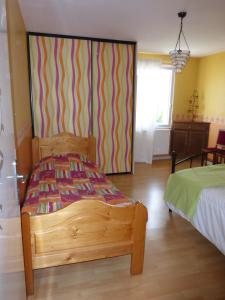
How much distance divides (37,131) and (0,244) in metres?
3.23

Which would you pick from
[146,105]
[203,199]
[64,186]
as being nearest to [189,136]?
[146,105]

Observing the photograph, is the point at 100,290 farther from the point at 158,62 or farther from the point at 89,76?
the point at 158,62

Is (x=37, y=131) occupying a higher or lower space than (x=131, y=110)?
lower

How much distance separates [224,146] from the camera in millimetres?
4668

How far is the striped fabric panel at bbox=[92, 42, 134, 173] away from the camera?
400 cm

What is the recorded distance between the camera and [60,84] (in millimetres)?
3838

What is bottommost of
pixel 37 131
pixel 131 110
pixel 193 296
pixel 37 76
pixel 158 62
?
pixel 193 296

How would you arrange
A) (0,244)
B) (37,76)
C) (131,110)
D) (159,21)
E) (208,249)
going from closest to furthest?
(0,244), (208,249), (159,21), (37,76), (131,110)

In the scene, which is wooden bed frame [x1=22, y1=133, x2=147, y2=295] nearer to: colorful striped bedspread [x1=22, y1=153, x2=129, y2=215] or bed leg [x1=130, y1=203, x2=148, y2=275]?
bed leg [x1=130, y1=203, x2=148, y2=275]

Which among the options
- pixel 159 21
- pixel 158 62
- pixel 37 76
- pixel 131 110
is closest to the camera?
pixel 159 21

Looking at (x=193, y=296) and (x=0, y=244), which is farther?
(x=193, y=296)

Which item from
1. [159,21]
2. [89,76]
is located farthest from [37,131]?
[159,21]

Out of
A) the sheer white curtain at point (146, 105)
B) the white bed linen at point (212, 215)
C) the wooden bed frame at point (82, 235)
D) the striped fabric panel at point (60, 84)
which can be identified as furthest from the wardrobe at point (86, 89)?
the wooden bed frame at point (82, 235)

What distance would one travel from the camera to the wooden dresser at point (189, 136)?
17.3 ft
